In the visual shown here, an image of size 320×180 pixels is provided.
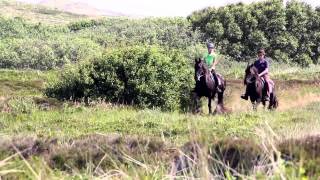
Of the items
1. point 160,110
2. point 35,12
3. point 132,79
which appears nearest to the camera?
point 160,110

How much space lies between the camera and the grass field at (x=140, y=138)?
5.28 meters

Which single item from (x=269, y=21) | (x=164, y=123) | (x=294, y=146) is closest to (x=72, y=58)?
(x=269, y=21)

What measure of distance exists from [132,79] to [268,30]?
3821cm

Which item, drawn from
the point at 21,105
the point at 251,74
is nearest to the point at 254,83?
the point at 251,74

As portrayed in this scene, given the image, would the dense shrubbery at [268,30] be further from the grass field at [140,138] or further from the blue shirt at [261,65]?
the blue shirt at [261,65]

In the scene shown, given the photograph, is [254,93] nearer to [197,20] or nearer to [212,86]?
[212,86]

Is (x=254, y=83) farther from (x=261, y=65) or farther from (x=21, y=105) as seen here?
(x=21, y=105)

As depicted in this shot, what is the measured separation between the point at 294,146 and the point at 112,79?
18.3m

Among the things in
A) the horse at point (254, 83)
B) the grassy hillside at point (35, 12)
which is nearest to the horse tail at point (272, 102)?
the horse at point (254, 83)

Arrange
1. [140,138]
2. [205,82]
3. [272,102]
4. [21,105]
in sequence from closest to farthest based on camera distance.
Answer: [140,138], [21,105], [205,82], [272,102]

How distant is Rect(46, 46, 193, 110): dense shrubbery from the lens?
2441 cm

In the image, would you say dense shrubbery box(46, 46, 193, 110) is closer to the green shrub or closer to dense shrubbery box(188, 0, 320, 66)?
the green shrub

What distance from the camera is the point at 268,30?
199ft

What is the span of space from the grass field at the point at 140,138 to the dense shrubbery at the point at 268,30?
95.8 feet
